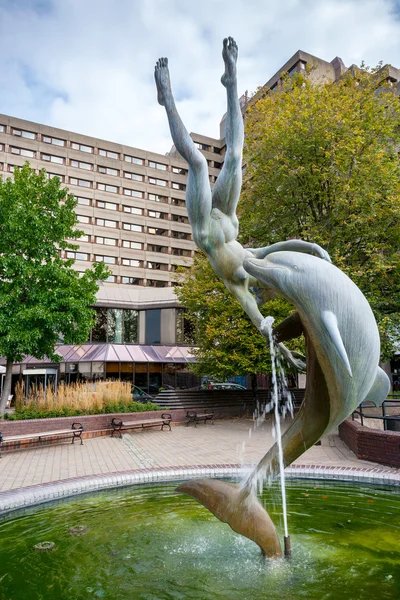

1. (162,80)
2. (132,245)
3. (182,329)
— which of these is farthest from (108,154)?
(162,80)

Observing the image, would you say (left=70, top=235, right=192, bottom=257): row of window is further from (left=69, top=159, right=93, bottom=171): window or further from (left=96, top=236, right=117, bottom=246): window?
(left=69, top=159, right=93, bottom=171): window

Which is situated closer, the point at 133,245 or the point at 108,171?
the point at 133,245

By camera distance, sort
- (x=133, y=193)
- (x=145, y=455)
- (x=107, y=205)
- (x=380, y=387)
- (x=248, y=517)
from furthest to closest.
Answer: (x=133, y=193) → (x=107, y=205) → (x=145, y=455) → (x=248, y=517) → (x=380, y=387)

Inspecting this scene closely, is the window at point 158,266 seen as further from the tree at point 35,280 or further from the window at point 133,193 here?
the tree at point 35,280

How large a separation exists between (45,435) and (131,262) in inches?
1356

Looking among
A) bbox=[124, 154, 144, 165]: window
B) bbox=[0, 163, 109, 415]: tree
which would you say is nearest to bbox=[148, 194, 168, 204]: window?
bbox=[124, 154, 144, 165]: window

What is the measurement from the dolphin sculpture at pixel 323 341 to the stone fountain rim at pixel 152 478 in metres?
4.23

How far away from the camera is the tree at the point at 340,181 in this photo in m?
16.9

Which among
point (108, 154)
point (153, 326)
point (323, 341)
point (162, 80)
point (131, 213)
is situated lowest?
point (323, 341)

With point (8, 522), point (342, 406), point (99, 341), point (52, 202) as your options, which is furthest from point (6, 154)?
point (342, 406)

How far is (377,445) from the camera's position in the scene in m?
10.3

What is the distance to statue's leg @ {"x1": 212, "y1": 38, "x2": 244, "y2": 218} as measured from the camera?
5.18m

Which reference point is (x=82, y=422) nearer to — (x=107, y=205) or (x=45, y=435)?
(x=45, y=435)

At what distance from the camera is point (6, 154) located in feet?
142
